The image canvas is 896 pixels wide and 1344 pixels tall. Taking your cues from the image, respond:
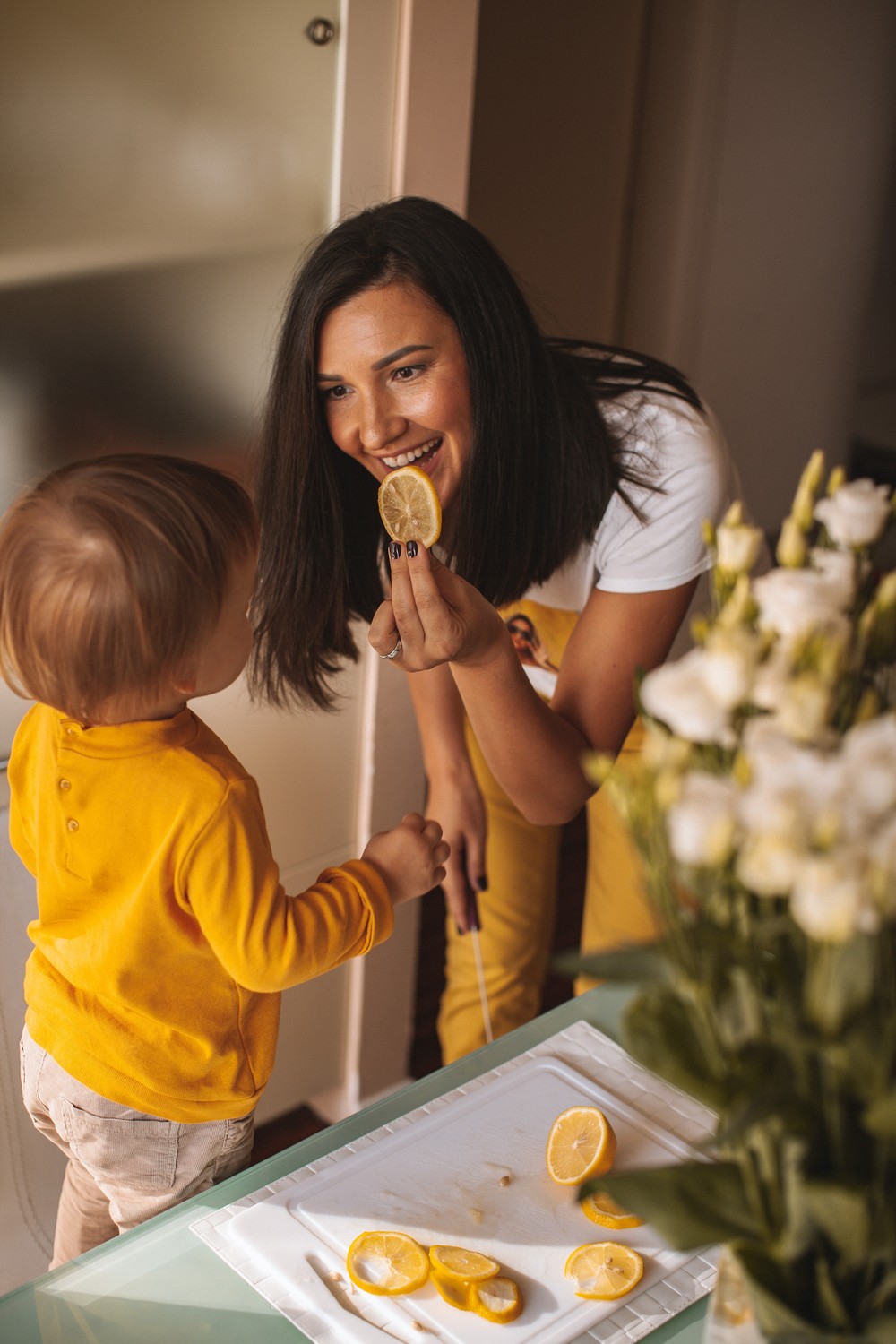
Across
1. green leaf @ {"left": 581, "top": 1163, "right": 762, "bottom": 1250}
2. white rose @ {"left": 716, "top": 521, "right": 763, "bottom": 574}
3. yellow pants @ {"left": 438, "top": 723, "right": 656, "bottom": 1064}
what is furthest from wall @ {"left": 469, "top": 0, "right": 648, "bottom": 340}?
green leaf @ {"left": 581, "top": 1163, "right": 762, "bottom": 1250}

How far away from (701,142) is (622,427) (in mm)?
1939

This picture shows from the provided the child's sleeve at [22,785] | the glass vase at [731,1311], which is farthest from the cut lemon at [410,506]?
the glass vase at [731,1311]

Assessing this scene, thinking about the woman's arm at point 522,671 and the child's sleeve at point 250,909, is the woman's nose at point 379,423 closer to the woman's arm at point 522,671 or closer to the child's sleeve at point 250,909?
the woman's arm at point 522,671

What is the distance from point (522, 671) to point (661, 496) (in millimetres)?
279

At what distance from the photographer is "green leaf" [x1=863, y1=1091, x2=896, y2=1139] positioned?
55cm

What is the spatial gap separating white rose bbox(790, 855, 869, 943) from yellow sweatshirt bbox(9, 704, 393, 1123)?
58 centimetres

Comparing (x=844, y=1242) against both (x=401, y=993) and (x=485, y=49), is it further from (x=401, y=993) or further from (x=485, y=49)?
(x=485, y=49)

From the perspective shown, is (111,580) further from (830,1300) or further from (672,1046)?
(830,1300)

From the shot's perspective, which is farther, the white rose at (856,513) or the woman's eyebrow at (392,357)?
the woman's eyebrow at (392,357)

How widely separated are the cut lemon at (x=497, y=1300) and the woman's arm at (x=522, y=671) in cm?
54

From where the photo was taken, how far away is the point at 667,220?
317 cm

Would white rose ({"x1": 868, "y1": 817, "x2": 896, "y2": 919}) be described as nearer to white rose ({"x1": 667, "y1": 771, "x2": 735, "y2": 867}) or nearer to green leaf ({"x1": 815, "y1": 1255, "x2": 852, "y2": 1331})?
white rose ({"x1": 667, "y1": 771, "x2": 735, "y2": 867})

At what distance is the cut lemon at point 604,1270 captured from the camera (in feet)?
2.97

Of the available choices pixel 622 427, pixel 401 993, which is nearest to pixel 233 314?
pixel 622 427
